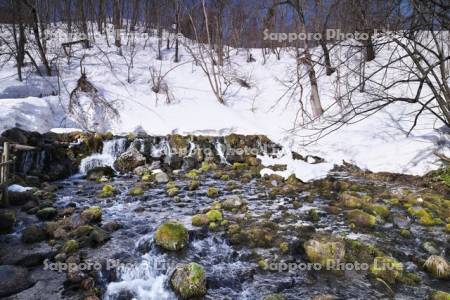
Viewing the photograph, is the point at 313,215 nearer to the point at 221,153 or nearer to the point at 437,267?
the point at 437,267

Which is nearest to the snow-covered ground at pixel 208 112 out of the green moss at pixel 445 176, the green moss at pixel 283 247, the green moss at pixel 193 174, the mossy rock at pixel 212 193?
the green moss at pixel 445 176

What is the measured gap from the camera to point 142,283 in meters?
3.71

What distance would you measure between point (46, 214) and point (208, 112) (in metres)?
8.55

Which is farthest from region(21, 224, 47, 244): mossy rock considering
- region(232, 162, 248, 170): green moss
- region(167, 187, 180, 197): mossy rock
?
region(232, 162, 248, 170): green moss

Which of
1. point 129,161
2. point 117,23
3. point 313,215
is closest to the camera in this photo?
point 313,215

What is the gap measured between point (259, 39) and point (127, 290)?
2079 centimetres

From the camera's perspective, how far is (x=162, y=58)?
1938 cm

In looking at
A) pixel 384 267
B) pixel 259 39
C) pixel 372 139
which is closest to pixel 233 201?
pixel 384 267

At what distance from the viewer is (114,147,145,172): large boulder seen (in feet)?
31.6

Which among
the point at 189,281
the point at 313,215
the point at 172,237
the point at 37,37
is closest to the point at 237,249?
the point at 172,237

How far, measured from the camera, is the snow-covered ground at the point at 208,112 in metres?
8.94

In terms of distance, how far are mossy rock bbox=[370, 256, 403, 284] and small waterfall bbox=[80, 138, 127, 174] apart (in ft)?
26.7

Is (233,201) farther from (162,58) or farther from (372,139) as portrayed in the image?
(162,58)

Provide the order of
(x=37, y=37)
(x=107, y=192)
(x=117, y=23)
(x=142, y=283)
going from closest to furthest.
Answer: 1. (x=142, y=283)
2. (x=107, y=192)
3. (x=37, y=37)
4. (x=117, y=23)
